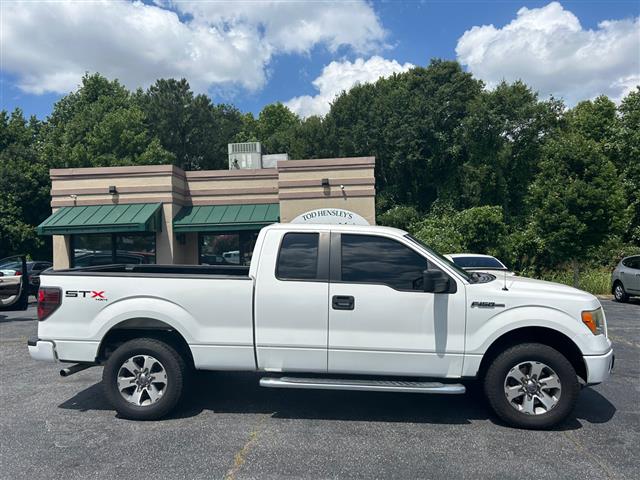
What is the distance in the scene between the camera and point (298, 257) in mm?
5078

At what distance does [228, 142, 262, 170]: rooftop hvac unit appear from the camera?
20656 millimetres

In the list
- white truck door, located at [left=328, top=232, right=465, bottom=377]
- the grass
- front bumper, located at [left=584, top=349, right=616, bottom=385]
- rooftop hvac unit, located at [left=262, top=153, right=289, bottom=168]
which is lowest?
the grass

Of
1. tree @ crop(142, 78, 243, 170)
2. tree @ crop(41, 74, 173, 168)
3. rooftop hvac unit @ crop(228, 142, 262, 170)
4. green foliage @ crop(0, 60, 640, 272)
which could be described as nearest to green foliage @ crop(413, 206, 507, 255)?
green foliage @ crop(0, 60, 640, 272)

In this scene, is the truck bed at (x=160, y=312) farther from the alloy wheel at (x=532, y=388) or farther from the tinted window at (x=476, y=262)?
the tinted window at (x=476, y=262)

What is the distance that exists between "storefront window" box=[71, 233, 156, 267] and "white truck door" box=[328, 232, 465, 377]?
46.9 ft

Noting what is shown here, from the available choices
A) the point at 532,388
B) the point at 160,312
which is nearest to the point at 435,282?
the point at 532,388

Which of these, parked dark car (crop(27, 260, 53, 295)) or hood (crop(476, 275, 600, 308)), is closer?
hood (crop(476, 275, 600, 308))

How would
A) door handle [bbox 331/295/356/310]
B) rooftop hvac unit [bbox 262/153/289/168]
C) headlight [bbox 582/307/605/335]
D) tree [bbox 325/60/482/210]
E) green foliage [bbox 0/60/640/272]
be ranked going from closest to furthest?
1. headlight [bbox 582/307/605/335]
2. door handle [bbox 331/295/356/310]
3. rooftop hvac unit [bbox 262/153/289/168]
4. green foliage [bbox 0/60/640/272]
5. tree [bbox 325/60/482/210]

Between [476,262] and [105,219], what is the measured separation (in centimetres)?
1199

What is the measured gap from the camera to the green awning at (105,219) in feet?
54.2

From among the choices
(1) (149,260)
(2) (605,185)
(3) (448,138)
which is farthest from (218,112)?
(2) (605,185)

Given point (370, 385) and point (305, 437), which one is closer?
point (305, 437)

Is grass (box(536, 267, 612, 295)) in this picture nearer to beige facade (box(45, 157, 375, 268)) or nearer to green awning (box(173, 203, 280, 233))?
beige facade (box(45, 157, 375, 268))

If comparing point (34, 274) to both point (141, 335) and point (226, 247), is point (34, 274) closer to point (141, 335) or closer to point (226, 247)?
point (226, 247)
